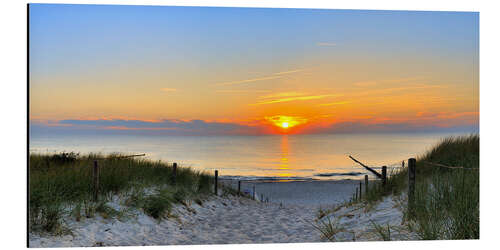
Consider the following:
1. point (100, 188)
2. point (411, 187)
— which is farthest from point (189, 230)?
point (411, 187)

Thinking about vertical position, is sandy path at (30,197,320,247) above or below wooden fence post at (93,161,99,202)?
below

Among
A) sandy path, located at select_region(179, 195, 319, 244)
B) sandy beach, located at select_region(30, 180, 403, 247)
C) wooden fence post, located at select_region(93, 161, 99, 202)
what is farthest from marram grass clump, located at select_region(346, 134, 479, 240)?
wooden fence post, located at select_region(93, 161, 99, 202)

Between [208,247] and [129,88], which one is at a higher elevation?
[129,88]

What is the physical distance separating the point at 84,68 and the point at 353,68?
4.26 metres

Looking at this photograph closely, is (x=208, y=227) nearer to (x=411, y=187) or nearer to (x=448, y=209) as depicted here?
(x=411, y=187)

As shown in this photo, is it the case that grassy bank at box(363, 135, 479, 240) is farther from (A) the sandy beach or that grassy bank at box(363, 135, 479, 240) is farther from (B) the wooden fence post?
(B) the wooden fence post

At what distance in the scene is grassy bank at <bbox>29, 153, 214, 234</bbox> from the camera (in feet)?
17.5

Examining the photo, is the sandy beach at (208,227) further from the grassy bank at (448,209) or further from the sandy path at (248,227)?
the grassy bank at (448,209)

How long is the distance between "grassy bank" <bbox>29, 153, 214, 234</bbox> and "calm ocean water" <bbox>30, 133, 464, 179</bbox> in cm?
38

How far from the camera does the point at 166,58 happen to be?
24.1 ft

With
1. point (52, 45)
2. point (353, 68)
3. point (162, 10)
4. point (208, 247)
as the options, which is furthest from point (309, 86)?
point (52, 45)
